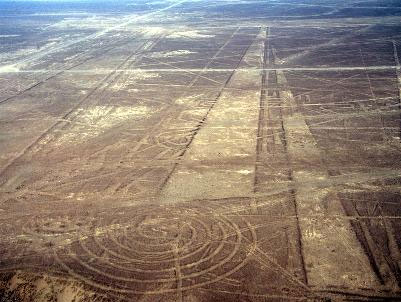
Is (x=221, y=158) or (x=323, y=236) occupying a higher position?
(x=221, y=158)

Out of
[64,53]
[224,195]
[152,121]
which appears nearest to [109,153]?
[152,121]

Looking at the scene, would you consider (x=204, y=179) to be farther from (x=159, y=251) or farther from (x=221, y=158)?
(x=159, y=251)

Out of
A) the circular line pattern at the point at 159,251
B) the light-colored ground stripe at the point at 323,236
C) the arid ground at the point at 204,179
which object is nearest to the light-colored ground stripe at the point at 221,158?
the arid ground at the point at 204,179

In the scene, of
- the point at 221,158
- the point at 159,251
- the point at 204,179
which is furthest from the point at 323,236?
the point at 221,158

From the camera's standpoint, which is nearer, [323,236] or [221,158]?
[323,236]

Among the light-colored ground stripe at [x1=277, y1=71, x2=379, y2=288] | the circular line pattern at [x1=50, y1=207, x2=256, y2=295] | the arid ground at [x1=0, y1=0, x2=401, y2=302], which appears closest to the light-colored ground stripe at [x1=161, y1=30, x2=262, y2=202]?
the arid ground at [x1=0, y1=0, x2=401, y2=302]

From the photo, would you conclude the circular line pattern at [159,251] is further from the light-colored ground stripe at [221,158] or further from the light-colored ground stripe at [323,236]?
the light-colored ground stripe at [323,236]

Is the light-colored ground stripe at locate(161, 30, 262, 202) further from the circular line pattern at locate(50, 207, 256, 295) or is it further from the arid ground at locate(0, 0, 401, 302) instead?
the circular line pattern at locate(50, 207, 256, 295)
